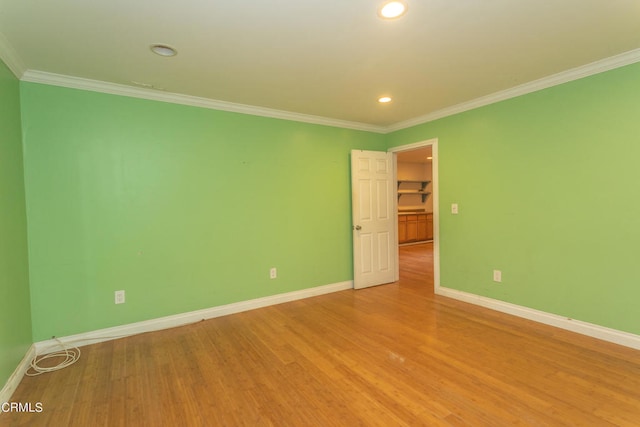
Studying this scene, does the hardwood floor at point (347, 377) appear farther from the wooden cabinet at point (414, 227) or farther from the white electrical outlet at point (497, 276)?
the wooden cabinet at point (414, 227)

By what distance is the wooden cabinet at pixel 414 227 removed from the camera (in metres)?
8.12

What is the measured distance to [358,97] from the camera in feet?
11.1

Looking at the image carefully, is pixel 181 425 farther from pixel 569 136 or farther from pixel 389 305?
pixel 569 136

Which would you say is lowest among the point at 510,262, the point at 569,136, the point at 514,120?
the point at 510,262

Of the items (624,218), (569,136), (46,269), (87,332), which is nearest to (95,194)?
(46,269)

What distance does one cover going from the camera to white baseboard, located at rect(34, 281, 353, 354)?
8.91ft

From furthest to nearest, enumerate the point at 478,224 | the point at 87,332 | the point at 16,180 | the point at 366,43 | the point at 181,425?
1. the point at 478,224
2. the point at 87,332
3. the point at 16,180
4. the point at 366,43
5. the point at 181,425

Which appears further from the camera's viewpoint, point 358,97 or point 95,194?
point 358,97

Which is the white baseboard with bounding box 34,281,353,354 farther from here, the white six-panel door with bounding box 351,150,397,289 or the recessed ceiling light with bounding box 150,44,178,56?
the recessed ceiling light with bounding box 150,44,178,56

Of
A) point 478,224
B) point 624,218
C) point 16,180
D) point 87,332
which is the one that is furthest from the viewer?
point 478,224

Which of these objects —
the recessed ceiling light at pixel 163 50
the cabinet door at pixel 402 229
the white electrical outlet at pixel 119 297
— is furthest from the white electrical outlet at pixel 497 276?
the cabinet door at pixel 402 229

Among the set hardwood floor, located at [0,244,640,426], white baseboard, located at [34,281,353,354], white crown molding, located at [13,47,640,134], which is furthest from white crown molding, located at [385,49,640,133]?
white baseboard, located at [34,281,353,354]

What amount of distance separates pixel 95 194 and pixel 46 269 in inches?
30.2

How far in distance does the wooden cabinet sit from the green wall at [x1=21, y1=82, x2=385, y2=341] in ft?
14.3
